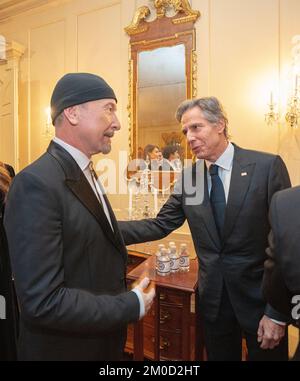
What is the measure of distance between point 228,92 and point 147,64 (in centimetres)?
91

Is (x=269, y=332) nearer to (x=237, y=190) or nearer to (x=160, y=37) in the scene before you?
(x=237, y=190)

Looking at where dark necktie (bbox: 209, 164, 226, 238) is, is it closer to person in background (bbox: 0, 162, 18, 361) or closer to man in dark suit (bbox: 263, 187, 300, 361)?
man in dark suit (bbox: 263, 187, 300, 361)

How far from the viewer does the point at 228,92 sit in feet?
9.11

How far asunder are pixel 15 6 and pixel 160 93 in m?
2.50

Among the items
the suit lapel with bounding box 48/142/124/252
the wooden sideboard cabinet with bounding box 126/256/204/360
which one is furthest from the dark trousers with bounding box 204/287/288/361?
the suit lapel with bounding box 48/142/124/252

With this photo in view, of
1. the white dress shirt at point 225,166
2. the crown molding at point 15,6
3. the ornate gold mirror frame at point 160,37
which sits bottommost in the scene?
the white dress shirt at point 225,166

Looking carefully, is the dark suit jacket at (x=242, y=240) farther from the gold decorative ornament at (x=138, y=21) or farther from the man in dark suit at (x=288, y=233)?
the gold decorative ornament at (x=138, y=21)

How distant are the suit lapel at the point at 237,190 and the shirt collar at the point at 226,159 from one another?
5 centimetres

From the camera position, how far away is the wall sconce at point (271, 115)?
2.56 metres

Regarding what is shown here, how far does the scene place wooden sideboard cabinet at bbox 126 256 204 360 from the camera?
1.85m

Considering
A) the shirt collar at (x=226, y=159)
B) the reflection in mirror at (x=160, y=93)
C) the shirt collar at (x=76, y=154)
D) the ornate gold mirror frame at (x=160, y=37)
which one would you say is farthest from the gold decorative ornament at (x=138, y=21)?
the shirt collar at (x=76, y=154)

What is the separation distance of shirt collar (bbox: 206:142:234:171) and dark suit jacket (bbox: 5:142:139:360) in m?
0.80

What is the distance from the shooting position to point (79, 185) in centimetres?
107

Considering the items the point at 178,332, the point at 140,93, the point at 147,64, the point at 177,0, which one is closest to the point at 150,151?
the point at 140,93
